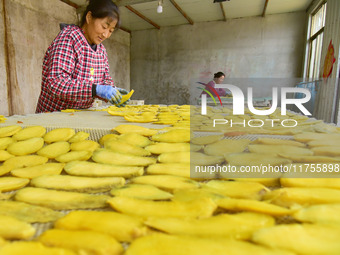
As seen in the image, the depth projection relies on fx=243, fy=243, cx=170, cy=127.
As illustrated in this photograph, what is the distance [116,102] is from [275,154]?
111 cm

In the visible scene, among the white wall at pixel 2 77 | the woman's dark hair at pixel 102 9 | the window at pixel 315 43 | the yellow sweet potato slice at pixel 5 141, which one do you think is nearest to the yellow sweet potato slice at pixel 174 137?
the yellow sweet potato slice at pixel 5 141

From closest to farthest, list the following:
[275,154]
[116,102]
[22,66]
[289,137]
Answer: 1. [275,154]
2. [289,137]
3. [116,102]
4. [22,66]

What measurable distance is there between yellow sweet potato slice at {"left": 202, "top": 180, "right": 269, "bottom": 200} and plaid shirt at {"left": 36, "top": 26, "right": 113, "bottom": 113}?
119 centimetres

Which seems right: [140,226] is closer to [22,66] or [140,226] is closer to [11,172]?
[11,172]

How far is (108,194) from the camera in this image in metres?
0.45

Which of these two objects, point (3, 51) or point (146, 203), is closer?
point (146, 203)

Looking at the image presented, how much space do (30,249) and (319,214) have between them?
38cm

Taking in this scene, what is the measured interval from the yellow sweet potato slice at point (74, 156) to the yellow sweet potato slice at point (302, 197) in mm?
439

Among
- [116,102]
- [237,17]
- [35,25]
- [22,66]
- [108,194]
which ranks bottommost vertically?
[108,194]

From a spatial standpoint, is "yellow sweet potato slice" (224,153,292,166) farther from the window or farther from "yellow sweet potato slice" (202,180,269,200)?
the window

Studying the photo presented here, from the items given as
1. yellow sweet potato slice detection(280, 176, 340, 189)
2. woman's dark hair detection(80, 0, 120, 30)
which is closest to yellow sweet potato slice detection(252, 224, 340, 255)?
yellow sweet potato slice detection(280, 176, 340, 189)

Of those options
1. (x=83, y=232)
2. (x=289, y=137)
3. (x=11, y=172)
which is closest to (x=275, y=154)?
(x=289, y=137)

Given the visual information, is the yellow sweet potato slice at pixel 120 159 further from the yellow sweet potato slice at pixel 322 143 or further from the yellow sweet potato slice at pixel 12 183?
the yellow sweet potato slice at pixel 322 143

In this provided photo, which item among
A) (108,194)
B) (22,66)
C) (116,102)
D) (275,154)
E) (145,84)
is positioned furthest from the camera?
(145,84)
